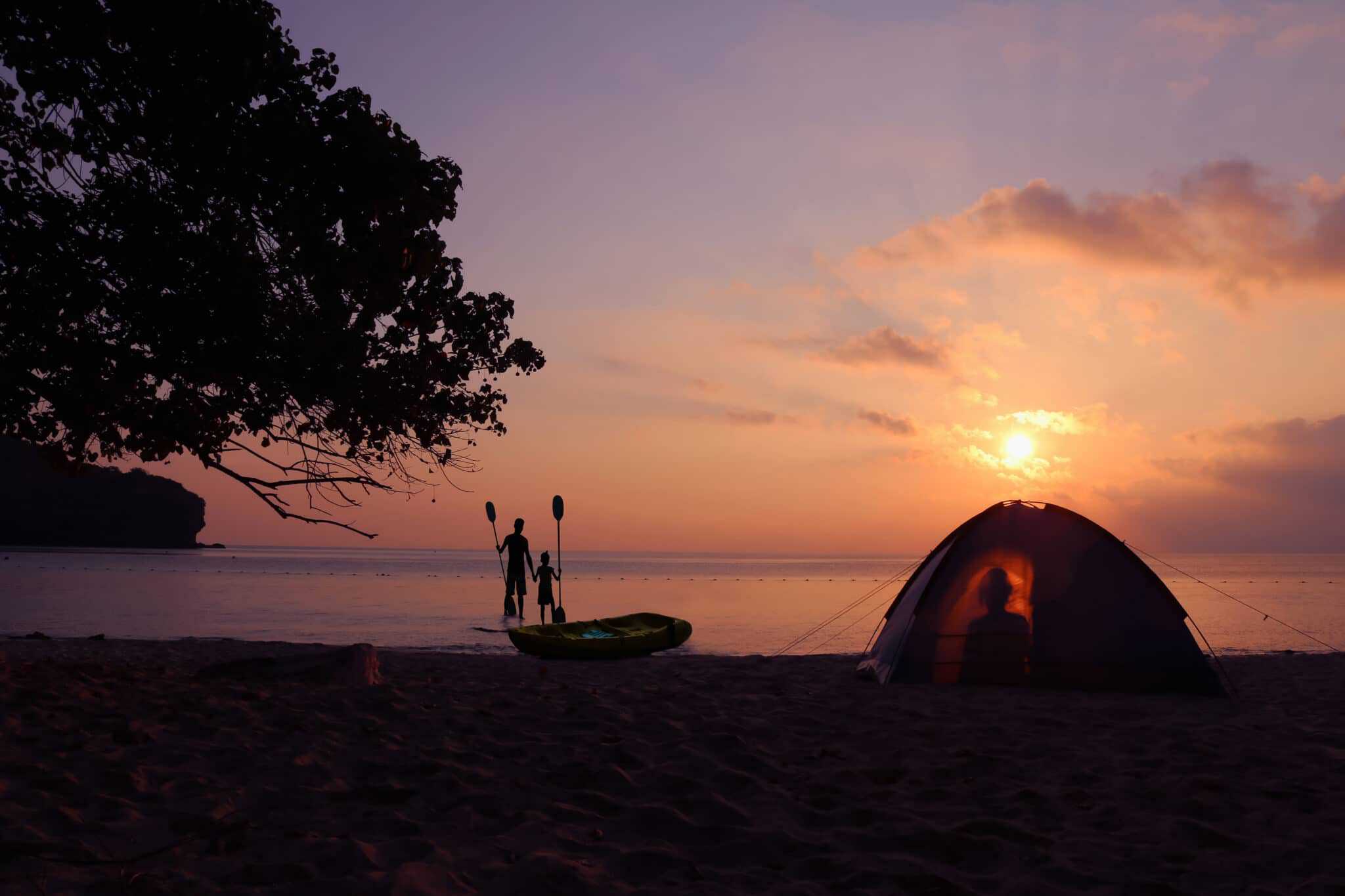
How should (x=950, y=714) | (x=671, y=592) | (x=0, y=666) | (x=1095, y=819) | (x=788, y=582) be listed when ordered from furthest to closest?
(x=788, y=582), (x=671, y=592), (x=0, y=666), (x=950, y=714), (x=1095, y=819)

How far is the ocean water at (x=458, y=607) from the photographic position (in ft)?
74.0

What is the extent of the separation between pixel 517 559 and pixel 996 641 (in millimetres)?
16813

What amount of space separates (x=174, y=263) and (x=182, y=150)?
4.18 ft

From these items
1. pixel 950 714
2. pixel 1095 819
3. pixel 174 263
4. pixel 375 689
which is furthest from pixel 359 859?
pixel 174 263

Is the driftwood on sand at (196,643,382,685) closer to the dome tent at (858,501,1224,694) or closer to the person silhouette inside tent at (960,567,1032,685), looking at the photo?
the dome tent at (858,501,1224,694)

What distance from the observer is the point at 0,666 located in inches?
399

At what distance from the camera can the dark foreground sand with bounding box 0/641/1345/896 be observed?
4812 mm

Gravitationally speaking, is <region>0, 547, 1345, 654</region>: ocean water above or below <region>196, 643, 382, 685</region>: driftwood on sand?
below

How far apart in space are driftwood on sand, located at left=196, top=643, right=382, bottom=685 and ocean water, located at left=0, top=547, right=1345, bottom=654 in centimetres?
772

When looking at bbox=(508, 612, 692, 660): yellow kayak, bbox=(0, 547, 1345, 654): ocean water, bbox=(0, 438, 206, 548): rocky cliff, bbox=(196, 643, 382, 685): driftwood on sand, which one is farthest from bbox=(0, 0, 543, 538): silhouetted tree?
bbox=(0, 438, 206, 548): rocky cliff

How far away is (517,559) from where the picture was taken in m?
25.5

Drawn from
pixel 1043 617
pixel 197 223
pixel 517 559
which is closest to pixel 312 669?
pixel 197 223

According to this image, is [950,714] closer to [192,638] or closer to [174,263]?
[174,263]

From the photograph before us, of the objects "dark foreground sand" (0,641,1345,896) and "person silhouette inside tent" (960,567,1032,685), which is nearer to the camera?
"dark foreground sand" (0,641,1345,896)
